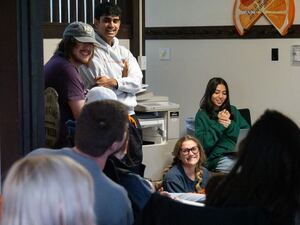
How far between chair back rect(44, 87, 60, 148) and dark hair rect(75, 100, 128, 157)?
1.04 meters

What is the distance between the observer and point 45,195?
4.63ft

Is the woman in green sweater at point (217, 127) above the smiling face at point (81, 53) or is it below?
below

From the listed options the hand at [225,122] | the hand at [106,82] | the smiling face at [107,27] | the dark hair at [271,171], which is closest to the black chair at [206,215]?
the dark hair at [271,171]

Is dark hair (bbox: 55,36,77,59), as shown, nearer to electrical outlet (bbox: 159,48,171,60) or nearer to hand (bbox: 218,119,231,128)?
hand (bbox: 218,119,231,128)

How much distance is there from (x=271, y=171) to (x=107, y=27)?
7.64ft

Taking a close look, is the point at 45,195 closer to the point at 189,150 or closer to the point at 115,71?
the point at 115,71

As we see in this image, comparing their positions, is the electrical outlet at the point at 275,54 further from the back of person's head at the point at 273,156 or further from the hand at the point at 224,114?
the back of person's head at the point at 273,156

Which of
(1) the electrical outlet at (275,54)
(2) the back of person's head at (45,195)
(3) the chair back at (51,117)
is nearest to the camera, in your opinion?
(2) the back of person's head at (45,195)

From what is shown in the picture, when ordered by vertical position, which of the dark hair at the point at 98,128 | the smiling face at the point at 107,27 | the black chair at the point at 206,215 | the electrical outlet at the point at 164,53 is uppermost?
the smiling face at the point at 107,27

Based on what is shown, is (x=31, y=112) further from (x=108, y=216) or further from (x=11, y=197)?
(x=11, y=197)

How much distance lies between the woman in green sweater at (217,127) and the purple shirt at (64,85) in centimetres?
157

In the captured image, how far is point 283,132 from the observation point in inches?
73.3

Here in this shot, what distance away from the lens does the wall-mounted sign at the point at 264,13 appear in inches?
222

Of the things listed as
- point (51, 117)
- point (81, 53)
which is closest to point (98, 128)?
point (51, 117)
